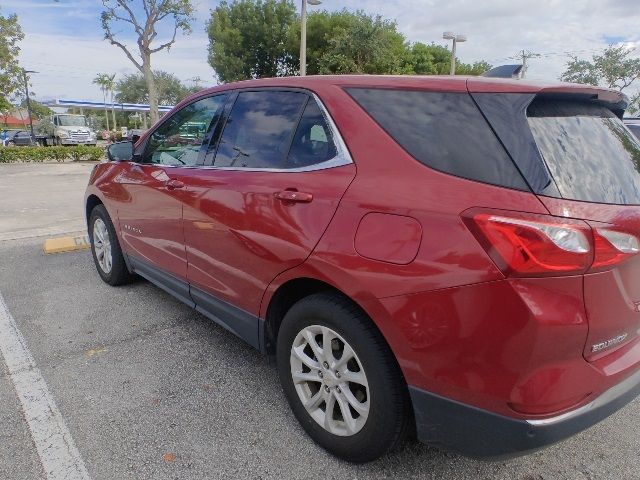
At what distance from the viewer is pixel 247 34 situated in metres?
28.3

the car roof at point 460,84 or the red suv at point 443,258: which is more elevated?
the car roof at point 460,84

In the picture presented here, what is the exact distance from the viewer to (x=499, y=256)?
1.54 meters

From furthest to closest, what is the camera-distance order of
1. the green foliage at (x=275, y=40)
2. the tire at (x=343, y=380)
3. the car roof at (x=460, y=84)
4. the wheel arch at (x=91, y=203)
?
the green foliage at (x=275, y=40), the wheel arch at (x=91, y=203), the tire at (x=343, y=380), the car roof at (x=460, y=84)

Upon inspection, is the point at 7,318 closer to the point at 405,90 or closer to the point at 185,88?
the point at 405,90

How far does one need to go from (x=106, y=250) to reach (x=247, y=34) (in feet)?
88.8

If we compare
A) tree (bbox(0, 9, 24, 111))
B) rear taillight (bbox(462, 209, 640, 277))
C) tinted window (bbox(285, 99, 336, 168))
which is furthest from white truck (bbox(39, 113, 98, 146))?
rear taillight (bbox(462, 209, 640, 277))

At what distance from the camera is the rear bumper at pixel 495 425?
5.29 feet

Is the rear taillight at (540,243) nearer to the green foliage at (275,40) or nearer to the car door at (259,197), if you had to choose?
the car door at (259,197)

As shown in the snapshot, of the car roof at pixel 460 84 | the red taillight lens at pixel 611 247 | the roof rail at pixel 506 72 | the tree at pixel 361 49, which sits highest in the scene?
the tree at pixel 361 49

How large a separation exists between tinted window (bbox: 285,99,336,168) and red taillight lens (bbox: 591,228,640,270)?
1.11 m

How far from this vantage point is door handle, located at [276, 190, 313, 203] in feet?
7.00

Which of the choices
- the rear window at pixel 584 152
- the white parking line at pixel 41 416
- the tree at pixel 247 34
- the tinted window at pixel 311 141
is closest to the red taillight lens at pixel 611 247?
the rear window at pixel 584 152

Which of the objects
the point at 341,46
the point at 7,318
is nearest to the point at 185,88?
the point at 341,46

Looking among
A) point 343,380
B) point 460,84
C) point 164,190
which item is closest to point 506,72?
point 460,84
